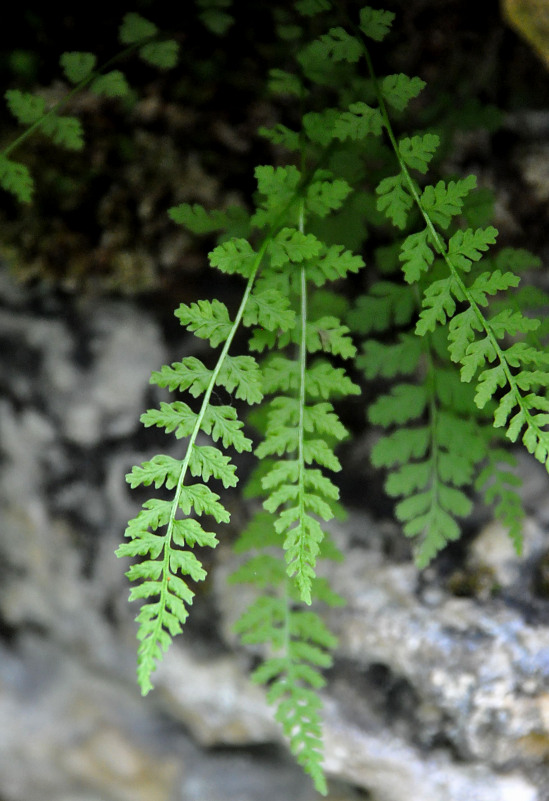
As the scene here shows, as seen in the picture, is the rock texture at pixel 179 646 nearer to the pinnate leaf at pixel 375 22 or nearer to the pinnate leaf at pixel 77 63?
the pinnate leaf at pixel 77 63

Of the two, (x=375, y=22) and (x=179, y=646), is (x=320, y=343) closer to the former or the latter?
(x=375, y=22)

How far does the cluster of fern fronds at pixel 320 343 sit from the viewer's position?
1341 millimetres

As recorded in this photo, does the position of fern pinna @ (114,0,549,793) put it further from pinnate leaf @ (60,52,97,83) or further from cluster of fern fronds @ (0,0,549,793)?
pinnate leaf @ (60,52,97,83)

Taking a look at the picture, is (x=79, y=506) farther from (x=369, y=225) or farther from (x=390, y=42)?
(x=390, y=42)

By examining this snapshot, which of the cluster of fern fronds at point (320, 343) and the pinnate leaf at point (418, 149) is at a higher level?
the pinnate leaf at point (418, 149)

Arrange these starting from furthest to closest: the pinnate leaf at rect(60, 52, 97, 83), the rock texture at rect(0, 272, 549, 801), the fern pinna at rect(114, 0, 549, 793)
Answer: the rock texture at rect(0, 272, 549, 801)
the pinnate leaf at rect(60, 52, 97, 83)
the fern pinna at rect(114, 0, 549, 793)

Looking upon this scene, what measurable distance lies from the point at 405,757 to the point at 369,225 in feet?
5.95

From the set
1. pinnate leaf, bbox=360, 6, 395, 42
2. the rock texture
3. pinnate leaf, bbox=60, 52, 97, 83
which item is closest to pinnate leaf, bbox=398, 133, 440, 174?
pinnate leaf, bbox=360, 6, 395, 42

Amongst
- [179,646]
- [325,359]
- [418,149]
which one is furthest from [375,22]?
[179,646]

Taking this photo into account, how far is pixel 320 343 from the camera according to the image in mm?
1504

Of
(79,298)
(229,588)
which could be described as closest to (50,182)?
(79,298)

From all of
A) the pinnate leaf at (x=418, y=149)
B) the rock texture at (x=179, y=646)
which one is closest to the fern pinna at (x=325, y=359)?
the pinnate leaf at (x=418, y=149)

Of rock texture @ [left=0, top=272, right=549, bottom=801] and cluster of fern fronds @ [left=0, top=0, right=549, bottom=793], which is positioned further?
rock texture @ [left=0, top=272, right=549, bottom=801]

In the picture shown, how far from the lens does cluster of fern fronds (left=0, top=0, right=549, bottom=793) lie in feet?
4.40
